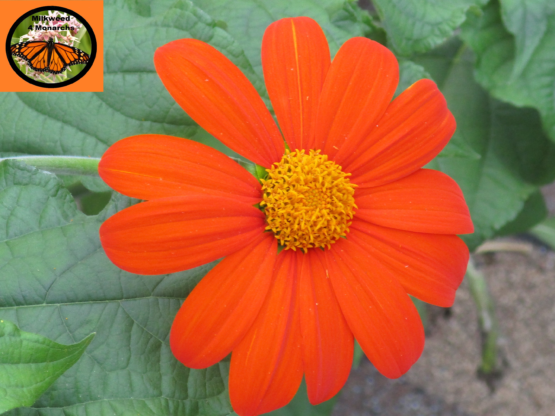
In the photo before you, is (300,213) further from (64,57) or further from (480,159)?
(480,159)

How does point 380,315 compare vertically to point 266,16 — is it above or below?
below

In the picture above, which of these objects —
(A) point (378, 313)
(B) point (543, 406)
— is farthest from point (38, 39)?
(B) point (543, 406)

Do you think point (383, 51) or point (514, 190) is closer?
point (383, 51)

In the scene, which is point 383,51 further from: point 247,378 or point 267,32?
point 247,378

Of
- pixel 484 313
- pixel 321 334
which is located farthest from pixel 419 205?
pixel 484 313

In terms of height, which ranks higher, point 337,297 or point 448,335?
point 337,297

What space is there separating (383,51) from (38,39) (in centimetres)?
42

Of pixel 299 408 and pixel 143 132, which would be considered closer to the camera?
pixel 143 132

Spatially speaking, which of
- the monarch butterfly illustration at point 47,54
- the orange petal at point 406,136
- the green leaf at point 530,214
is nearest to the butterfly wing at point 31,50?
the monarch butterfly illustration at point 47,54

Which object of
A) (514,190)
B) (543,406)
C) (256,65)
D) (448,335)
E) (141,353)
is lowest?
(543,406)

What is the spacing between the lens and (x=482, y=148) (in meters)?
1.03

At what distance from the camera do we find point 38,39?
0.66 meters

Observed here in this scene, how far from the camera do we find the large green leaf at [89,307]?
0.54 metres

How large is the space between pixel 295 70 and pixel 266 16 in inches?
7.9
